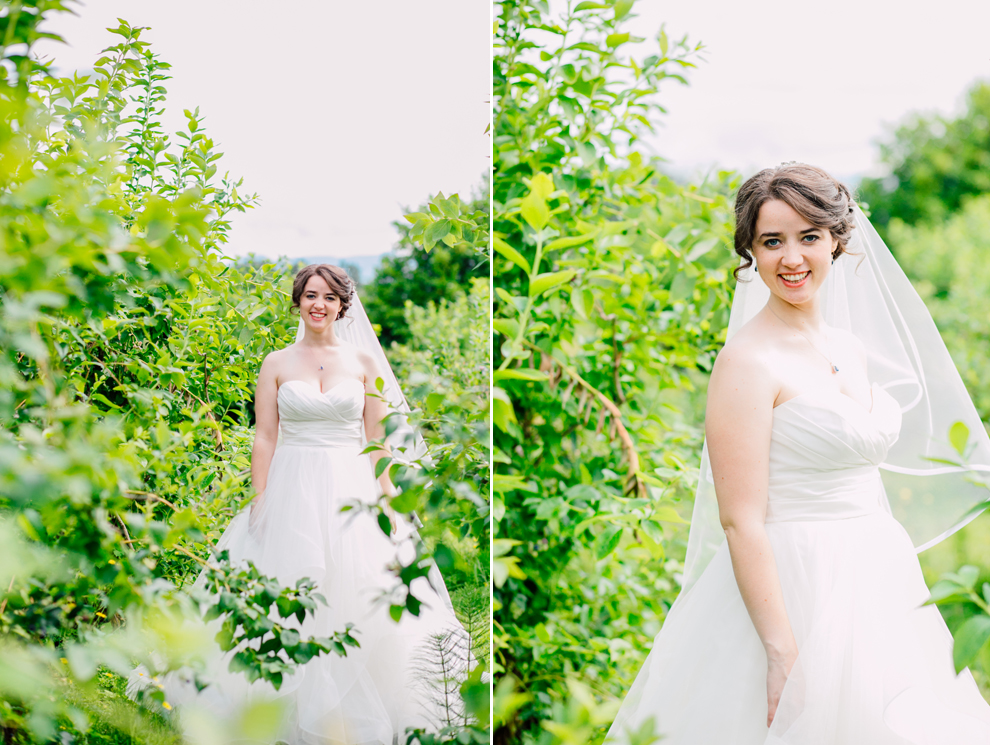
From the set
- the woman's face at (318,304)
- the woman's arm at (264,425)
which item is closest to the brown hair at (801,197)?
the woman's face at (318,304)

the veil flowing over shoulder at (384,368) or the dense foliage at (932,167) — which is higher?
the dense foliage at (932,167)

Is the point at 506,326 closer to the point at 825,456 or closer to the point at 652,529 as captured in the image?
the point at 652,529

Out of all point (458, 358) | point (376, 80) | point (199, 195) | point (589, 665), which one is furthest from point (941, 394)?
point (199, 195)

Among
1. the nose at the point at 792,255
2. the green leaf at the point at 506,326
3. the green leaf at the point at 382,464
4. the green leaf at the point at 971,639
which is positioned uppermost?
the nose at the point at 792,255

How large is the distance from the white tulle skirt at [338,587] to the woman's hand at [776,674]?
20.6 inches

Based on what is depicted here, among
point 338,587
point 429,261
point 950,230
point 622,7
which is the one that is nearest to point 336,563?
point 338,587

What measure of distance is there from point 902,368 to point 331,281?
1143 millimetres

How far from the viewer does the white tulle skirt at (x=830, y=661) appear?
39.6 inches

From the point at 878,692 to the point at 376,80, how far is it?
4.15 ft

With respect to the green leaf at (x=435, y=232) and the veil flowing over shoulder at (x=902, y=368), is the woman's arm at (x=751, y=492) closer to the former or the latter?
the veil flowing over shoulder at (x=902, y=368)

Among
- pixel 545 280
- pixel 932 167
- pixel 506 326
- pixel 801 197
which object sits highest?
pixel 932 167

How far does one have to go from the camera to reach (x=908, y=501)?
1460mm

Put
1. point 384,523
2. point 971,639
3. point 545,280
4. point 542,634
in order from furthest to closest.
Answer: point 542,634 → point 545,280 → point 384,523 → point 971,639

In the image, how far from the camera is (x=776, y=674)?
1.04 metres
